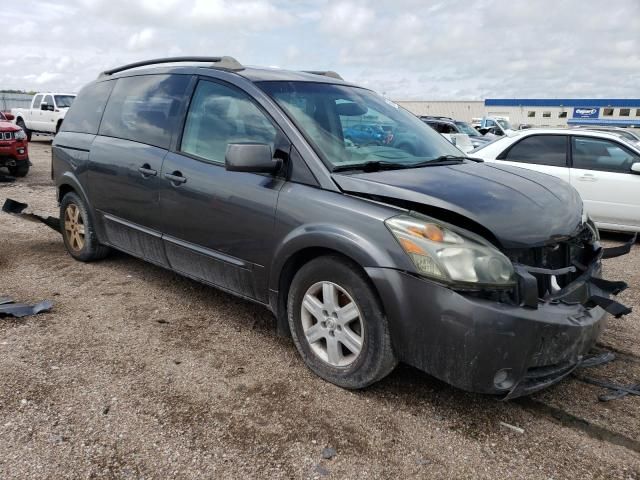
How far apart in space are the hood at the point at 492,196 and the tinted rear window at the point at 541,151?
4.48 metres

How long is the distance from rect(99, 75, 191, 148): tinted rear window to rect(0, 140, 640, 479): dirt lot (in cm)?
138

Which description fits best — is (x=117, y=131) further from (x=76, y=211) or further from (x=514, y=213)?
(x=514, y=213)

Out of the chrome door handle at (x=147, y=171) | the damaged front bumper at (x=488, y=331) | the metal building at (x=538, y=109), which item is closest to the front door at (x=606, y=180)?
the damaged front bumper at (x=488, y=331)

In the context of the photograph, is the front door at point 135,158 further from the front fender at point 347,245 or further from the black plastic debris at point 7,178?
the black plastic debris at point 7,178

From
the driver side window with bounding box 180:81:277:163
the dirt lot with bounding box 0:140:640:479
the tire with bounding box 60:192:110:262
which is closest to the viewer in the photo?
the dirt lot with bounding box 0:140:640:479

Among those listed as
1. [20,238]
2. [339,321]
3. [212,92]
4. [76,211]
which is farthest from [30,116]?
[339,321]

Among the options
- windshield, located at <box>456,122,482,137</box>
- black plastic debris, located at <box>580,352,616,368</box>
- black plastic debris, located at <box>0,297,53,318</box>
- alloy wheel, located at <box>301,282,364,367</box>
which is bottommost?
black plastic debris, located at <box>580,352,616,368</box>

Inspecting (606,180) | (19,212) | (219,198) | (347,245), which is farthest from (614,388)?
(19,212)

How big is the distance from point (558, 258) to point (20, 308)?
12.1 ft

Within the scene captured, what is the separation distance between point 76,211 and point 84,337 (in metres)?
1.90

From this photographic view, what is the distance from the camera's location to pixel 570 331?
2625 millimetres

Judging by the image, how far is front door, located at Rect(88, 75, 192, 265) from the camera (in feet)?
13.2

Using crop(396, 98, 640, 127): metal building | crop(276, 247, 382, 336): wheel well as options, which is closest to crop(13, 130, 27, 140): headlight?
crop(276, 247, 382, 336): wheel well

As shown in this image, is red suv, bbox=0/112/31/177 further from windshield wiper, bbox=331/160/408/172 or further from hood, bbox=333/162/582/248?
hood, bbox=333/162/582/248
